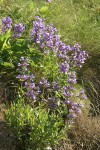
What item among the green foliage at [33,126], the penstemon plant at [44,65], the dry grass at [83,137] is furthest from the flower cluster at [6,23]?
the dry grass at [83,137]

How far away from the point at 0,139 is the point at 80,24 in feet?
6.69

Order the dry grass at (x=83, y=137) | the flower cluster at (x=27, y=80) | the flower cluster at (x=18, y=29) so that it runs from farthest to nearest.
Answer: the flower cluster at (x=18, y=29) → the dry grass at (x=83, y=137) → the flower cluster at (x=27, y=80)

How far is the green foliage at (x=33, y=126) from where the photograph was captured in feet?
9.15

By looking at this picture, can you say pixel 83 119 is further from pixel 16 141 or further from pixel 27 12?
pixel 27 12

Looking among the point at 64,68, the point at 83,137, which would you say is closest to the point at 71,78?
the point at 64,68

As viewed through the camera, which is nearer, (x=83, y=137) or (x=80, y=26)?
(x=83, y=137)

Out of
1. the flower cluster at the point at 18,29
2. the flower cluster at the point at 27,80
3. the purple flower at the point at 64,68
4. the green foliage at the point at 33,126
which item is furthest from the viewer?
the flower cluster at the point at 18,29

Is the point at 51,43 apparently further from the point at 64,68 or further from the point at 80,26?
the point at 80,26

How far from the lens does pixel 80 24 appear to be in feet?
14.6

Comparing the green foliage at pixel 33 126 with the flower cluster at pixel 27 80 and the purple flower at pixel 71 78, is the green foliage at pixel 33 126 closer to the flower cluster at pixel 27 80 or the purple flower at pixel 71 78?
the flower cluster at pixel 27 80

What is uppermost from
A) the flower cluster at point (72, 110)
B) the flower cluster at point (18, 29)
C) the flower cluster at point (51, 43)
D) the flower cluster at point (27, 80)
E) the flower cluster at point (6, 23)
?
the flower cluster at point (6, 23)

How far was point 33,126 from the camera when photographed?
9.30 ft

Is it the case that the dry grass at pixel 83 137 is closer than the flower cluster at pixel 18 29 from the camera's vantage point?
Yes

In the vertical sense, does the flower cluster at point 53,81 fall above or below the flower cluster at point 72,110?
above
